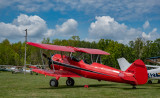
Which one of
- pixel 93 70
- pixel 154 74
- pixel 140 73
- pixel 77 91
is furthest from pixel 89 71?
pixel 154 74

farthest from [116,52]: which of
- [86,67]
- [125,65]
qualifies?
[86,67]

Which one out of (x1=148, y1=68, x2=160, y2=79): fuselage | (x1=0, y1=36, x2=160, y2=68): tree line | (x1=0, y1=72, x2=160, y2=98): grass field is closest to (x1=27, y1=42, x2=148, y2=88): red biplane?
(x1=0, y1=72, x2=160, y2=98): grass field

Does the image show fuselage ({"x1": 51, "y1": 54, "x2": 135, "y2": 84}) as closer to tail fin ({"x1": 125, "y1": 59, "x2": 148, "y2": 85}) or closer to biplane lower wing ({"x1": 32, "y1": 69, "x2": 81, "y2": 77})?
tail fin ({"x1": 125, "y1": 59, "x2": 148, "y2": 85})

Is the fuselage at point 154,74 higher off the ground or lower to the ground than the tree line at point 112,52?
lower

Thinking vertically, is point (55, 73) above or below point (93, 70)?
below

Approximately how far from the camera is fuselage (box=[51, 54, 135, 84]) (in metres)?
11.4

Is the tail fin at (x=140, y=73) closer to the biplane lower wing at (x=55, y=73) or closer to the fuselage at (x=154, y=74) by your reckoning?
the biplane lower wing at (x=55, y=73)

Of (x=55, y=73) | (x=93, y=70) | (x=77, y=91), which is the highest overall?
(x=93, y=70)

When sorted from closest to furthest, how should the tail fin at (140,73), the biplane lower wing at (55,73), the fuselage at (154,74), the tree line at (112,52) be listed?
the tail fin at (140,73) < the biplane lower wing at (55,73) < the fuselage at (154,74) < the tree line at (112,52)

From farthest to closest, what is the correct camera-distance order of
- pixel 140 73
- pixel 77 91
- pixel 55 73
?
pixel 55 73 < pixel 140 73 < pixel 77 91

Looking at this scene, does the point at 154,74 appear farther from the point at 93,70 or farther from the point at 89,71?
the point at 89,71

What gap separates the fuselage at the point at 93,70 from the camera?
11.4 m

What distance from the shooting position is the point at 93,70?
40.4 ft

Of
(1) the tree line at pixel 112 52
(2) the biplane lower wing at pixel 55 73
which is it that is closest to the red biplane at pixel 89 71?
(2) the biplane lower wing at pixel 55 73
